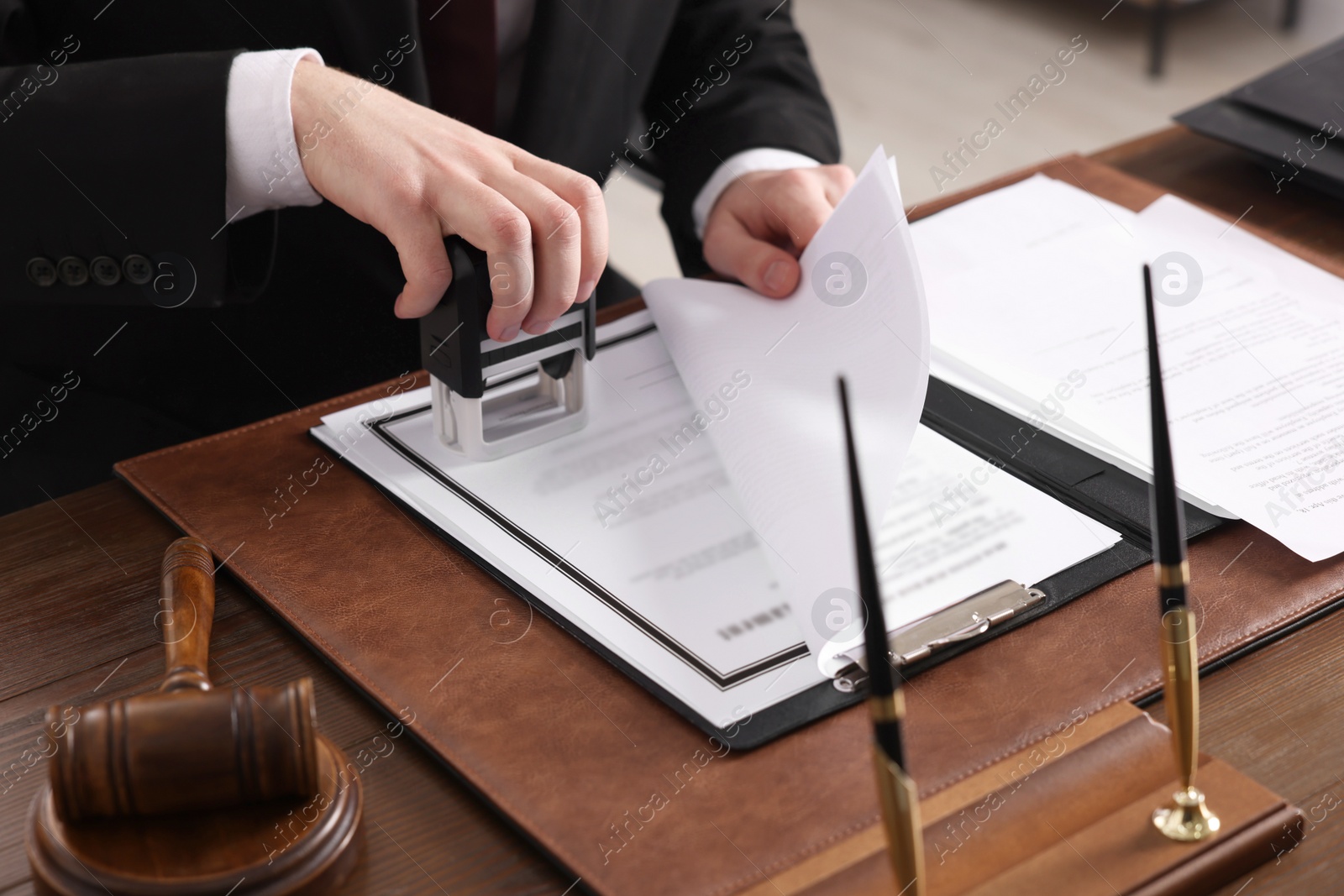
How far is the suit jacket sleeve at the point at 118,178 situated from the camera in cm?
89

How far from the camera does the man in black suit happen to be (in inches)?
33.4

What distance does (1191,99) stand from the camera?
353 cm

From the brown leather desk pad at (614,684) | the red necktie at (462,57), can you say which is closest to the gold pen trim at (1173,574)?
the brown leather desk pad at (614,684)

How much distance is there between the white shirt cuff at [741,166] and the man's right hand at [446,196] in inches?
14.6

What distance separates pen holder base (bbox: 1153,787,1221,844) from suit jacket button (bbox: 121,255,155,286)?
80 centimetres

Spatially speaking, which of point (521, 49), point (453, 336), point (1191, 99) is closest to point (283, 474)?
point (453, 336)

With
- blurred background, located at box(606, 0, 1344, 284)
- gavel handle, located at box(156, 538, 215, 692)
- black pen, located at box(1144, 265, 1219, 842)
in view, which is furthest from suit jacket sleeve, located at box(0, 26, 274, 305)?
blurred background, located at box(606, 0, 1344, 284)

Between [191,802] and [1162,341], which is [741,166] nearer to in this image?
[1162,341]

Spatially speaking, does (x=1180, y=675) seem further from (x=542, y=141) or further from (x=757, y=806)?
(x=542, y=141)

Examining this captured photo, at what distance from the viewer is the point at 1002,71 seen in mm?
3855

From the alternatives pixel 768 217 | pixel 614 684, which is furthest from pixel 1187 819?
pixel 768 217

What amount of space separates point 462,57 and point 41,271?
19.8 inches

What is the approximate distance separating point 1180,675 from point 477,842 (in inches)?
13.3

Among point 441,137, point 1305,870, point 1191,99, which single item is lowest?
point 1191,99
